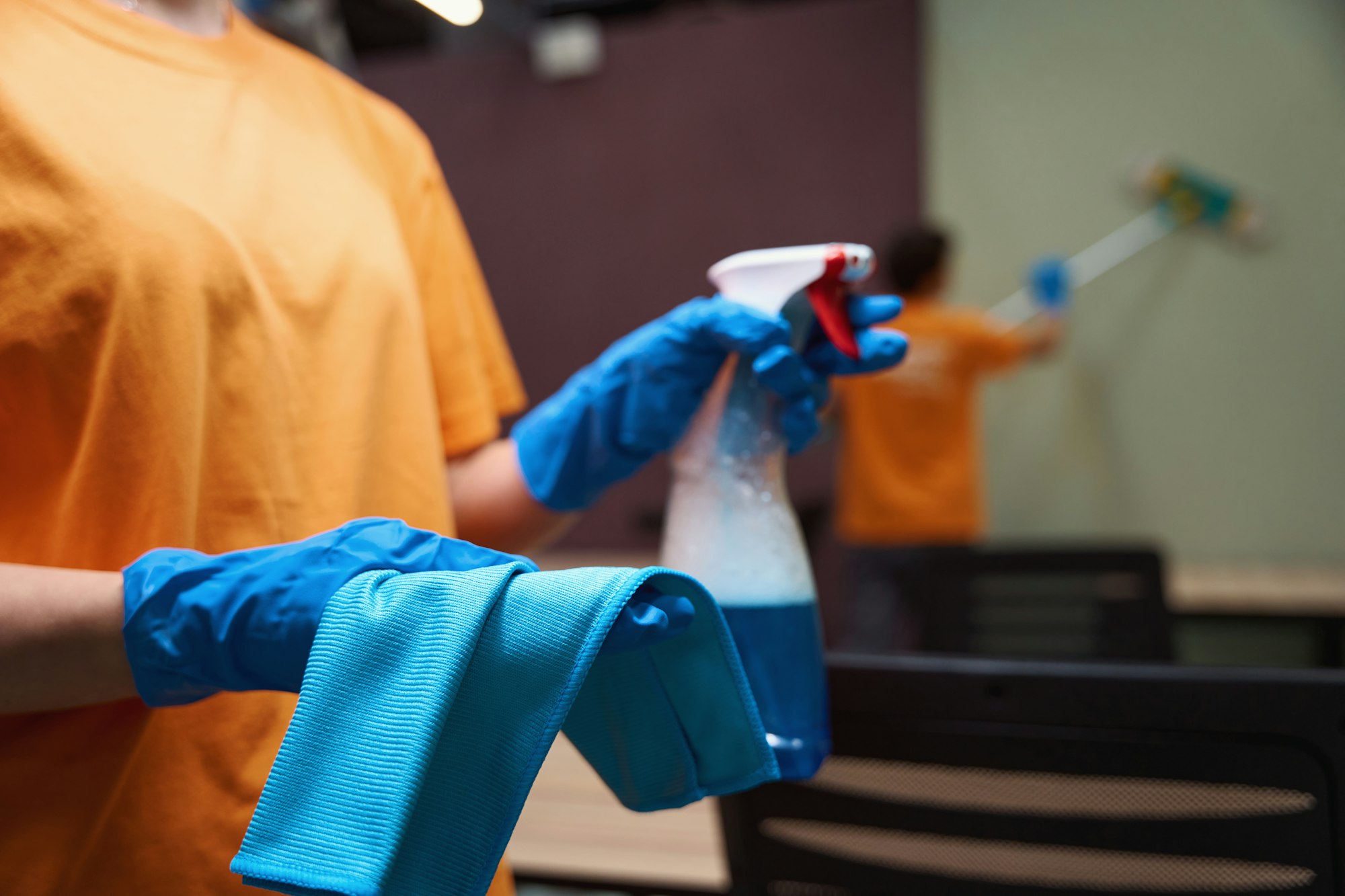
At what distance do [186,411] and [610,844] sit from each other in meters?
0.65

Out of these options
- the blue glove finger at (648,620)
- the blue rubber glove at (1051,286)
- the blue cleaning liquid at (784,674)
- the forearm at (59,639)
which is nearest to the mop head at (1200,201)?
the blue rubber glove at (1051,286)

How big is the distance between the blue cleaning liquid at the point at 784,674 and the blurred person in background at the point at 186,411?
0.47 feet

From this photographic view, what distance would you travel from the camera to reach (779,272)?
0.64 m

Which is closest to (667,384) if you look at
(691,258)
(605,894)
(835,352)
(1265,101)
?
(835,352)

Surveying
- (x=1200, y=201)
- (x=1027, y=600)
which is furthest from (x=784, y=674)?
(x=1200, y=201)

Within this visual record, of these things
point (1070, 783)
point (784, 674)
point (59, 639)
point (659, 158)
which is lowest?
point (1070, 783)

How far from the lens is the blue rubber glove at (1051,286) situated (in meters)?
2.95

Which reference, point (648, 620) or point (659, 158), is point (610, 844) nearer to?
point (648, 620)

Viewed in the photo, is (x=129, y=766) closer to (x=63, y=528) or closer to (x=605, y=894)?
(x=63, y=528)

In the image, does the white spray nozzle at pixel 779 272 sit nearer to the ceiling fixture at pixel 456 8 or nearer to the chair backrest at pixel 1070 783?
the chair backrest at pixel 1070 783

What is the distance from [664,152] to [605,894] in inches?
113

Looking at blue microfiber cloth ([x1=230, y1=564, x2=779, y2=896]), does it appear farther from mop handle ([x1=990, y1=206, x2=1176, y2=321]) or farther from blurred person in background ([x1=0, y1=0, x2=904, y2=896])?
mop handle ([x1=990, y1=206, x2=1176, y2=321])

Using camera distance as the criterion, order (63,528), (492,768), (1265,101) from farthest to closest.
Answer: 1. (1265,101)
2. (63,528)
3. (492,768)

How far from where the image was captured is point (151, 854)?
21.3 inches
